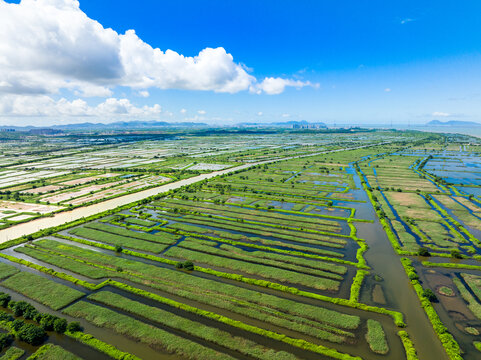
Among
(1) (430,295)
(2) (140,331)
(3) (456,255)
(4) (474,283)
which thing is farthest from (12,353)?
(3) (456,255)

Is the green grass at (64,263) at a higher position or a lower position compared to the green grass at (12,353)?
higher

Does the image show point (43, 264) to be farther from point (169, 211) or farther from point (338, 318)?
point (338, 318)

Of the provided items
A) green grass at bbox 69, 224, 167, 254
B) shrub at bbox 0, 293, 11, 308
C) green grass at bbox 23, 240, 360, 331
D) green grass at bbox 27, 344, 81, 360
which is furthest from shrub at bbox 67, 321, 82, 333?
green grass at bbox 69, 224, 167, 254

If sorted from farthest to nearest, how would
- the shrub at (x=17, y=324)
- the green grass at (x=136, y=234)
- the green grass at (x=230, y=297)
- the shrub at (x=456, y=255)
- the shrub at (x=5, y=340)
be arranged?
1. the green grass at (x=136, y=234)
2. the shrub at (x=456, y=255)
3. the green grass at (x=230, y=297)
4. the shrub at (x=17, y=324)
5. the shrub at (x=5, y=340)

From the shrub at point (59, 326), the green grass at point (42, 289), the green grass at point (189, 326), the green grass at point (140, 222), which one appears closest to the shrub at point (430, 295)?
the green grass at point (189, 326)

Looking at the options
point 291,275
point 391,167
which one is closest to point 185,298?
point 291,275

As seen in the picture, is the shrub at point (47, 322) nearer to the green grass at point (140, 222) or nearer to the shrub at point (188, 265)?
the shrub at point (188, 265)

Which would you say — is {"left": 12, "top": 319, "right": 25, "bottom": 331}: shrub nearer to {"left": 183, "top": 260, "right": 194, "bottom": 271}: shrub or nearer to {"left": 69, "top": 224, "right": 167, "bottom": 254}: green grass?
{"left": 69, "top": 224, "right": 167, "bottom": 254}: green grass
